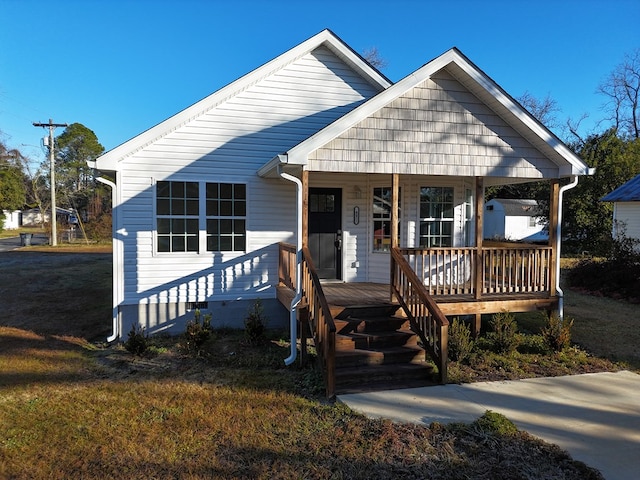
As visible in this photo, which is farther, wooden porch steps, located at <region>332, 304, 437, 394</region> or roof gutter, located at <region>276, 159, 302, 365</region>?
roof gutter, located at <region>276, 159, 302, 365</region>

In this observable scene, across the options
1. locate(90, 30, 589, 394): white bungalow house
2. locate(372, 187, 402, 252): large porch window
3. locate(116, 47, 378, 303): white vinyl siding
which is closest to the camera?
locate(90, 30, 589, 394): white bungalow house

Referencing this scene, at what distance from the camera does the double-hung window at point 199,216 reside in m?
8.18

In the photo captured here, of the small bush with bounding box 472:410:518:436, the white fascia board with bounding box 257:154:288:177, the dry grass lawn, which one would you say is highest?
the white fascia board with bounding box 257:154:288:177

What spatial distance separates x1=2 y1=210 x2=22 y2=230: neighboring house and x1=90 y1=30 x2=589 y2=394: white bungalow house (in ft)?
174

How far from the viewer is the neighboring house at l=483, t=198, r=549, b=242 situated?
3865 centimetres

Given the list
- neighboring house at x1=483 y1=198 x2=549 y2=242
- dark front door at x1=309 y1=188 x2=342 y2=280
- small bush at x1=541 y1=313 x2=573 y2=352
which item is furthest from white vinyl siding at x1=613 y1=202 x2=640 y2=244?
neighboring house at x1=483 y1=198 x2=549 y2=242

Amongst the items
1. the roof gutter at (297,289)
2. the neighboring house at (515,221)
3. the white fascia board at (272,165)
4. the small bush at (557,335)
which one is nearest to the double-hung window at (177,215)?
the white fascia board at (272,165)

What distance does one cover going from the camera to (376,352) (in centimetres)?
602

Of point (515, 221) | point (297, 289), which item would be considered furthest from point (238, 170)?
point (515, 221)

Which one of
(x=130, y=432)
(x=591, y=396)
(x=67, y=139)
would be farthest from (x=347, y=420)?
(x=67, y=139)

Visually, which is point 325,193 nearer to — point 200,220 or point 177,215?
point 200,220

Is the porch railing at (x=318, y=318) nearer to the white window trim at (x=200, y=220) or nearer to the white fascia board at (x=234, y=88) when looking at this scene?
the white window trim at (x=200, y=220)

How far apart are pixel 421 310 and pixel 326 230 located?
3.27m

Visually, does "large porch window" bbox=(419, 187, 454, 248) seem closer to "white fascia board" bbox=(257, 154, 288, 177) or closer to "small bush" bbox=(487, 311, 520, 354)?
"small bush" bbox=(487, 311, 520, 354)
